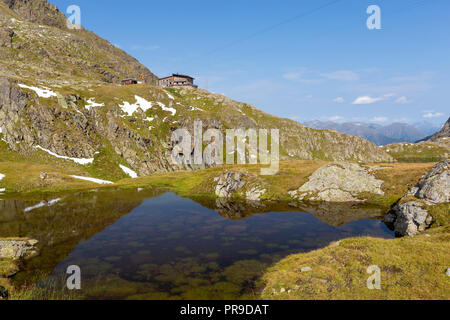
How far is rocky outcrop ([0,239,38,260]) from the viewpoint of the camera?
2961cm

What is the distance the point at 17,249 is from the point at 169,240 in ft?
59.0

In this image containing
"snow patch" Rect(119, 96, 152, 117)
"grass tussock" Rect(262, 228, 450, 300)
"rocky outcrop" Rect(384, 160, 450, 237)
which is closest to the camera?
"grass tussock" Rect(262, 228, 450, 300)

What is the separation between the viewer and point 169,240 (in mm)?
35625

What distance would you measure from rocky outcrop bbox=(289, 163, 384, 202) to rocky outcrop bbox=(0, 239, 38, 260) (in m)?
48.7

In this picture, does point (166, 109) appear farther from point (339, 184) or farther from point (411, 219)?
point (411, 219)

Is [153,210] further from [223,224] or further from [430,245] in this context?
[430,245]

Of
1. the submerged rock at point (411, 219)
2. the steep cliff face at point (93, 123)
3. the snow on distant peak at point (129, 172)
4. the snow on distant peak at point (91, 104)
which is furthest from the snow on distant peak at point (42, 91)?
the submerged rock at point (411, 219)

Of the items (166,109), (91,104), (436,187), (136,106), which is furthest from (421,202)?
(136,106)

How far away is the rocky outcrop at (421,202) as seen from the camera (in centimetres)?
3394

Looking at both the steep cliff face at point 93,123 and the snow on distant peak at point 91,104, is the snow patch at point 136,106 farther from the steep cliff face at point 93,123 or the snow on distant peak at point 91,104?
the snow on distant peak at point 91,104

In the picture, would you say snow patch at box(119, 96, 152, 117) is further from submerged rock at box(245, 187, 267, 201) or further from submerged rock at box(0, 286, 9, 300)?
submerged rock at box(0, 286, 9, 300)

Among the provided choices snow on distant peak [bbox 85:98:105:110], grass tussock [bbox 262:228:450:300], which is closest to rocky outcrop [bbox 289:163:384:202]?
grass tussock [bbox 262:228:450:300]

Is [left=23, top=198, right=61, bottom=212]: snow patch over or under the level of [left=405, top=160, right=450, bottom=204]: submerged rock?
under

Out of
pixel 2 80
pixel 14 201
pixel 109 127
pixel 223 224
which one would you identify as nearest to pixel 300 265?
pixel 223 224
